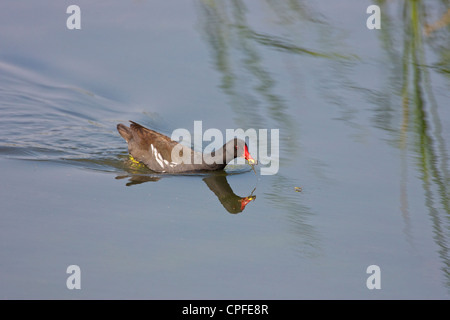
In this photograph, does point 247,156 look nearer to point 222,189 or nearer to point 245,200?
point 222,189

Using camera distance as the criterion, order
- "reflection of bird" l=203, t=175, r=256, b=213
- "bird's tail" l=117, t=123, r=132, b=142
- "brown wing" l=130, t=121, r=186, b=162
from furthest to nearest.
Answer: "bird's tail" l=117, t=123, r=132, b=142
"brown wing" l=130, t=121, r=186, b=162
"reflection of bird" l=203, t=175, r=256, b=213

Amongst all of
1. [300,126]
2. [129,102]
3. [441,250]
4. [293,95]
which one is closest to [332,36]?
[293,95]

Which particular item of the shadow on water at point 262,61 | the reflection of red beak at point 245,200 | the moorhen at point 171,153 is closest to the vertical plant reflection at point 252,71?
the shadow on water at point 262,61

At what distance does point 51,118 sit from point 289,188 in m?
3.47

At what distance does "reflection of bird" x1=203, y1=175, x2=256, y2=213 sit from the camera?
20.3ft

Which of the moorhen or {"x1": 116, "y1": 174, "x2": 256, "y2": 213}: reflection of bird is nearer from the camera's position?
{"x1": 116, "y1": 174, "x2": 256, "y2": 213}: reflection of bird

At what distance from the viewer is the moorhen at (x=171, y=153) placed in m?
7.10

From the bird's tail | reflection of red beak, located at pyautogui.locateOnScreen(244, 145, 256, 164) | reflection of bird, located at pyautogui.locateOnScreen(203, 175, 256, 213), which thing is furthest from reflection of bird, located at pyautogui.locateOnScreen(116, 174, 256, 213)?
the bird's tail

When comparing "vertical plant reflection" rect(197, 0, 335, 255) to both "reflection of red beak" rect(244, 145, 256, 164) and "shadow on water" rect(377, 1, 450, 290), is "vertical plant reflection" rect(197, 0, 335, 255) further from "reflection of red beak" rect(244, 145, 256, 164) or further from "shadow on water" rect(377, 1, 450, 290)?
"shadow on water" rect(377, 1, 450, 290)

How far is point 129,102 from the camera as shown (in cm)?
863

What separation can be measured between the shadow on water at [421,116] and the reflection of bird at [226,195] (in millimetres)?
1434

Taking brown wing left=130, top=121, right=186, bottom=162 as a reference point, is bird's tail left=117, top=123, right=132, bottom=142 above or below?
above

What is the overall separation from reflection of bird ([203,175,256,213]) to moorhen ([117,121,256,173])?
0.21m

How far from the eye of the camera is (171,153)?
24.2 ft
